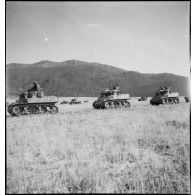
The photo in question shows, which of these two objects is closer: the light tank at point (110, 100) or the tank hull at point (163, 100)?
the light tank at point (110, 100)

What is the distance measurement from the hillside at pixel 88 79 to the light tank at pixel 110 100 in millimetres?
40146

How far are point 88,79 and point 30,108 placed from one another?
56364mm

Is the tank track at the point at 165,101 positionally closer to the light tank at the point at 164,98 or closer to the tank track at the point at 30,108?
the light tank at the point at 164,98

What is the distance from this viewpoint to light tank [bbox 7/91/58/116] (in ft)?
49.5

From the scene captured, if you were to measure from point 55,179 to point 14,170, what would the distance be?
0.98 m

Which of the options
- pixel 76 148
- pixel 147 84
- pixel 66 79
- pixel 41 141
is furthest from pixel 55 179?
pixel 147 84

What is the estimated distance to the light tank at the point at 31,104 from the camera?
15.1m

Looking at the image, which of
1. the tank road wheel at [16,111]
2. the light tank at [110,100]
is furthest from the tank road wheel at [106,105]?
the tank road wheel at [16,111]

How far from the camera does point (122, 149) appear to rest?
5680 mm

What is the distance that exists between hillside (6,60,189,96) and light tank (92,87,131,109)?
40.1 m

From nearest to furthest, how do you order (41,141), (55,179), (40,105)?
(55,179) < (41,141) < (40,105)

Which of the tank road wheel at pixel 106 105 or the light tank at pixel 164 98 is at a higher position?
the light tank at pixel 164 98

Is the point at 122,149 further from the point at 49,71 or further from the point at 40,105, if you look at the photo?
the point at 49,71
